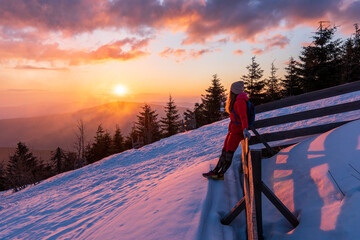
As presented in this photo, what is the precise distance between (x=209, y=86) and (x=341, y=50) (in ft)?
62.7

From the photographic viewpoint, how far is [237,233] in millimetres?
2541

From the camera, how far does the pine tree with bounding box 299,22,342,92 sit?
2281cm

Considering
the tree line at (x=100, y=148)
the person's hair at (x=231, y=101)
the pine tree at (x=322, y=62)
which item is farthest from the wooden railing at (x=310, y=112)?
the tree line at (x=100, y=148)

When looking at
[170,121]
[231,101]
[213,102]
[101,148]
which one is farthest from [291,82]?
[101,148]

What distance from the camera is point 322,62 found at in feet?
75.7

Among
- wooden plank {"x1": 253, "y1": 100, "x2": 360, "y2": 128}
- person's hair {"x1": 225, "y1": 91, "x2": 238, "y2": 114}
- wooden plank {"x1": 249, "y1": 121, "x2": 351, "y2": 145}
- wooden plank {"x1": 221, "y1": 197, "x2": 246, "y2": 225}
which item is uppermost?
person's hair {"x1": 225, "y1": 91, "x2": 238, "y2": 114}

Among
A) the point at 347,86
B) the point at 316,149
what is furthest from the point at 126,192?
the point at 347,86

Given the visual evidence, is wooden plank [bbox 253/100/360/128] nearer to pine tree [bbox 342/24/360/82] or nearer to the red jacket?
the red jacket

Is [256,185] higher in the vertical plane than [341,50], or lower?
lower

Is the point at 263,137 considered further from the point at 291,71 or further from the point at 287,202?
the point at 291,71

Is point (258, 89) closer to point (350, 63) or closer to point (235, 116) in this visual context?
point (350, 63)

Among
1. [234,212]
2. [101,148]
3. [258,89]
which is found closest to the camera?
[234,212]

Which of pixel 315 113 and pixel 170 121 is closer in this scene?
Result: pixel 315 113

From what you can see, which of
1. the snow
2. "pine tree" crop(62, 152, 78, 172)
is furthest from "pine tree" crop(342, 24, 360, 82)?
"pine tree" crop(62, 152, 78, 172)
